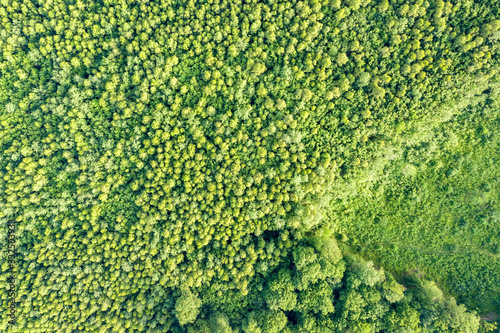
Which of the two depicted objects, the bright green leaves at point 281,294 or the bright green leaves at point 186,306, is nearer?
the bright green leaves at point 186,306

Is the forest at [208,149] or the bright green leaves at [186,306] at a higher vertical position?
the forest at [208,149]

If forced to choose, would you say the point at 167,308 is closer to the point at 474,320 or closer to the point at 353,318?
the point at 353,318

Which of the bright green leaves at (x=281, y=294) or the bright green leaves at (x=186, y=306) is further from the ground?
the bright green leaves at (x=281, y=294)

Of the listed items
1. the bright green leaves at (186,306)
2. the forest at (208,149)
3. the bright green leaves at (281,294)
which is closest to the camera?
the bright green leaves at (186,306)

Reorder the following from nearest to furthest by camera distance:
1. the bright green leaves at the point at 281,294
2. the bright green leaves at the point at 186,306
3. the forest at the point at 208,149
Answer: the bright green leaves at the point at 186,306 → the forest at the point at 208,149 → the bright green leaves at the point at 281,294

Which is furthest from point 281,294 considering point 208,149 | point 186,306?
point 208,149

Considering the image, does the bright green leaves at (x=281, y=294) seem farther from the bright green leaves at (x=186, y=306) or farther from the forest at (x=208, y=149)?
the bright green leaves at (x=186, y=306)

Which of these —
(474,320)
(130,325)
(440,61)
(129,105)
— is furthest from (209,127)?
(474,320)

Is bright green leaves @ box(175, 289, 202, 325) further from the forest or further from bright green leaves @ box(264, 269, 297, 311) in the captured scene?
bright green leaves @ box(264, 269, 297, 311)

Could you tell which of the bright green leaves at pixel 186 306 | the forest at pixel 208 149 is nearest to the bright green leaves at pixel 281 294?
the forest at pixel 208 149

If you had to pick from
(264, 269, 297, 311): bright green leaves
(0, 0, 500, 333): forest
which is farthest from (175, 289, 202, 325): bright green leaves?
(264, 269, 297, 311): bright green leaves
